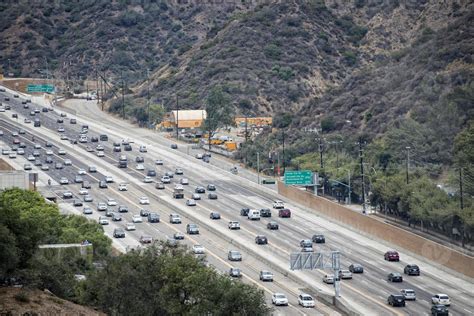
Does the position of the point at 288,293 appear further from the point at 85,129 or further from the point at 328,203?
the point at 85,129

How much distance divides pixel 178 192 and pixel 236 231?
19490 millimetres

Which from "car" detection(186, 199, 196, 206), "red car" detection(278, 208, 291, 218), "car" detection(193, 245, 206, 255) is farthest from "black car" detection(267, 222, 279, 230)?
"car" detection(186, 199, 196, 206)

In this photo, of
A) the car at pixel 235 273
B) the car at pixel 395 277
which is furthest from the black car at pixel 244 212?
the car at pixel 395 277

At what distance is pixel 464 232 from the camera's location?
322ft

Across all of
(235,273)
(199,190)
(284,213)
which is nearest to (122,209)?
(199,190)

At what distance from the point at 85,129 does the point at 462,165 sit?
7148 cm

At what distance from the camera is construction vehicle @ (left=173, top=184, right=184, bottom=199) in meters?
129

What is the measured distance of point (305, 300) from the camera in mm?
82562

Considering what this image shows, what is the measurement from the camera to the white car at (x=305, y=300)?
270ft

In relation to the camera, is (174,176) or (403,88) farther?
(403,88)

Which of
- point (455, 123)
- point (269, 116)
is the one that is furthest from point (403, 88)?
A: point (269, 116)

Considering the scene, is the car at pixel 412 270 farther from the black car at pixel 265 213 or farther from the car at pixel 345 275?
the black car at pixel 265 213

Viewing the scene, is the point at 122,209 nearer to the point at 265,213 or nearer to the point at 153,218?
the point at 153,218

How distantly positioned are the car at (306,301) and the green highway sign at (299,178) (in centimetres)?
3981
